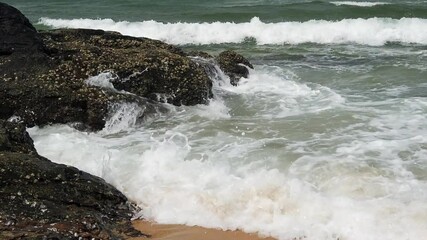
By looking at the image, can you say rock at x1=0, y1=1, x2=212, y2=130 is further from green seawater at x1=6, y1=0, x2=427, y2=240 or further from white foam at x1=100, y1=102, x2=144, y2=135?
green seawater at x1=6, y1=0, x2=427, y2=240

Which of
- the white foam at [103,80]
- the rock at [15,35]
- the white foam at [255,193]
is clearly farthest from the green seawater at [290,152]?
the rock at [15,35]

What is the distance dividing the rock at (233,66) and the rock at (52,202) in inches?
242

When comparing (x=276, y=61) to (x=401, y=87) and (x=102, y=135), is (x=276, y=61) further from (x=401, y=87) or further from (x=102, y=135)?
(x=102, y=135)

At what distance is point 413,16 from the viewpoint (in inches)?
878

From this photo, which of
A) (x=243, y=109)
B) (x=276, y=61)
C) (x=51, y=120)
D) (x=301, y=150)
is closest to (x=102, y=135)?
(x=51, y=120)

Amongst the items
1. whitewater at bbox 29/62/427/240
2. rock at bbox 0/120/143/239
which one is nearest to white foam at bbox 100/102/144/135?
whitewater at bbox 29/62/427/240

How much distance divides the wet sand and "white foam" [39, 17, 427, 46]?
14695mm

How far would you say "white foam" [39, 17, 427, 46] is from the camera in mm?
19200

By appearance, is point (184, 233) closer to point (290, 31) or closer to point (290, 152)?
point (290, 152)

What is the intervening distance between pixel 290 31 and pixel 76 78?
13714mm

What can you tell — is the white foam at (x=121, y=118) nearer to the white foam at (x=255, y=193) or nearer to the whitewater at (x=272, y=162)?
the whitewater at (x=272, y=162)

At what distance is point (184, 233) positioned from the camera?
5145 mm

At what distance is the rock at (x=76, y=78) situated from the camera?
330 inches

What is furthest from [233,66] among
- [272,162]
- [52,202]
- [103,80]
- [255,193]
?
[52,202]
